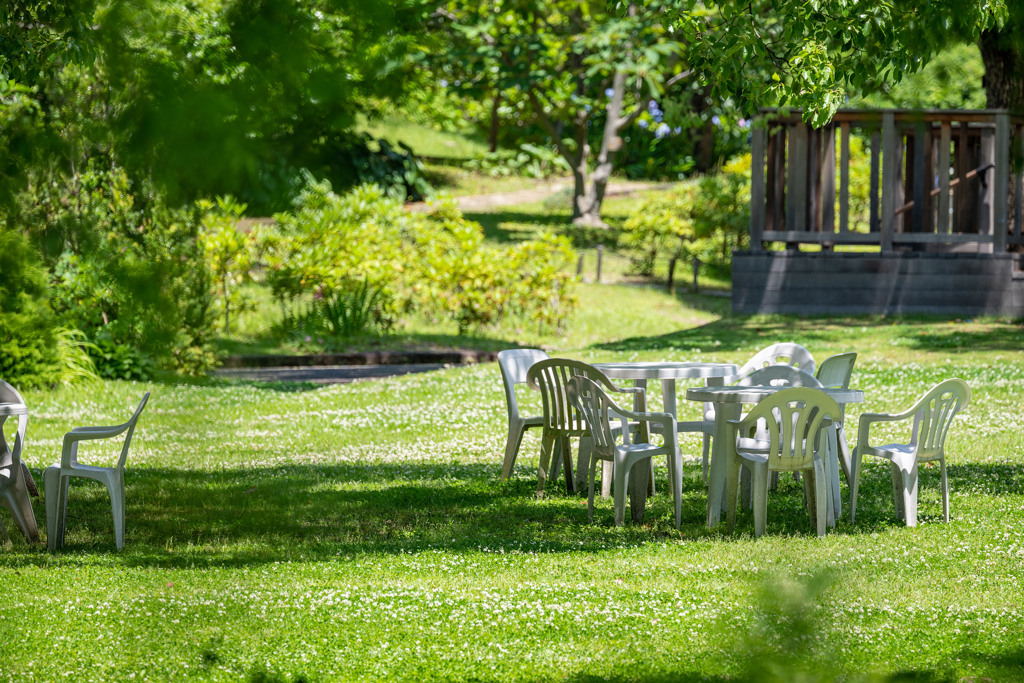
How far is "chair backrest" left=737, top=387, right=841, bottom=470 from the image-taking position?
589 cm

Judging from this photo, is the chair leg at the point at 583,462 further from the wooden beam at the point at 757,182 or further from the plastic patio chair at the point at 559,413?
the wooden beam at the point at 757,182

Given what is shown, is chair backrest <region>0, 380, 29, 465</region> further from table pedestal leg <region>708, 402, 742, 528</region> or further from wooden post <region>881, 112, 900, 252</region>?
wooden post <region>881, 112, 900, 252</region>

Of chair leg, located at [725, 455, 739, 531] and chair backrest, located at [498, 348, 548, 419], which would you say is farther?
chair backrest, located at [498, 348, 548, 419]

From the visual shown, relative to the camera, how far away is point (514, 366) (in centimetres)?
807

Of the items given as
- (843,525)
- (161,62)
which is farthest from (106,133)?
(843,525)

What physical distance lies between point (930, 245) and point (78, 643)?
16.4 meters

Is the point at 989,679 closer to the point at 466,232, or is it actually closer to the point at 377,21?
the point at 377,21

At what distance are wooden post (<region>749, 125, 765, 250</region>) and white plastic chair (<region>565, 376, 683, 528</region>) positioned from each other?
10829mm

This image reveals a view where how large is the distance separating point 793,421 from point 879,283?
12.0 meters

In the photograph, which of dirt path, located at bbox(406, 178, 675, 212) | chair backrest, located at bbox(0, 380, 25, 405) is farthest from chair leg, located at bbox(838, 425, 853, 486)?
dirt path, located at bbox(406, 178, 675, 212)

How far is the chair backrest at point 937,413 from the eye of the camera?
6.21 metres

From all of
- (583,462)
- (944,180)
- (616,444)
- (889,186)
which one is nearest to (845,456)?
(616,444)

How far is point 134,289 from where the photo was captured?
1312mm

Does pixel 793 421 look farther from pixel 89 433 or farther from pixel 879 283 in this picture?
pixel 879 283
